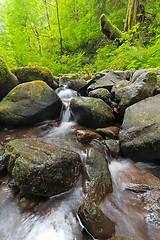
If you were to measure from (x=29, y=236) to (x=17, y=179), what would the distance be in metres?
0.73

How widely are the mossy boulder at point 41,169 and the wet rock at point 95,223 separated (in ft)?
1.87

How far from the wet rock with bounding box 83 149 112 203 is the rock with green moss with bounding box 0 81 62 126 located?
8.67 ft

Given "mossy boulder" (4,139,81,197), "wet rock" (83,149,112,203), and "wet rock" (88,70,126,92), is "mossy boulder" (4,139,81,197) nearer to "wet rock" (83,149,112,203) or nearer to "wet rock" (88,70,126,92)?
"wet rock" (83,149,112,203)

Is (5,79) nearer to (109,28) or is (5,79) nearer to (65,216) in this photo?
(65,216)

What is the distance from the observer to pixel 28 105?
4.02m

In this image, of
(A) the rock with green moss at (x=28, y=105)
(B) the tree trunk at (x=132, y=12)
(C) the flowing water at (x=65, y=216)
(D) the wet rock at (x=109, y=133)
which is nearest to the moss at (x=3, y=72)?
(A) the rock with green moss at (x=28, y=105)

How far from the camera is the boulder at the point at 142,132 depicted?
7.82 feet

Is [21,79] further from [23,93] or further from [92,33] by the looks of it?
[92,33]

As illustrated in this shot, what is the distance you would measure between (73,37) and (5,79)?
11452 mm

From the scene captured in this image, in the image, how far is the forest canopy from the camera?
655 centimetres

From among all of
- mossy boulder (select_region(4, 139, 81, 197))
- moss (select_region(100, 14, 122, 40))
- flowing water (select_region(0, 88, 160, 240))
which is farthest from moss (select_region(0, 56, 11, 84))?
moss (select_region(100, 14, 122, 40))

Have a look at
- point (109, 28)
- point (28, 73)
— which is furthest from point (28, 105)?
point (109, 28)

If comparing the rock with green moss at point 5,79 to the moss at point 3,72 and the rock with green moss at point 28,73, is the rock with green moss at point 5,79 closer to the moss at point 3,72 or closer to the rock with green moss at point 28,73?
the moss at point 3,72

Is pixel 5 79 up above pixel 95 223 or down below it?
above
